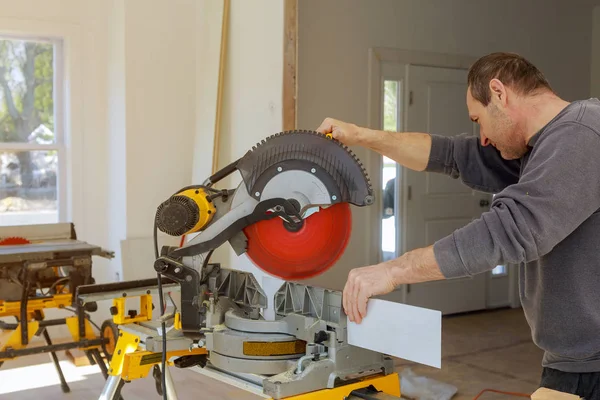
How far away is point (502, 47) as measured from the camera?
6176mm

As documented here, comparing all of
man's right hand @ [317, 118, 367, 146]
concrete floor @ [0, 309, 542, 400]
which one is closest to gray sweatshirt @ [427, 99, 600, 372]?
man's right hand @ [317, 118, 367, 146]

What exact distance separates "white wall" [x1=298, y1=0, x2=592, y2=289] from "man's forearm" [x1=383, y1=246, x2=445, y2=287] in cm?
344

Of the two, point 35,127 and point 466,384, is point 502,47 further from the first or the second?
point 35,127

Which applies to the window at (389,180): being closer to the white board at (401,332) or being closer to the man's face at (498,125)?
the man's face at (498,125)

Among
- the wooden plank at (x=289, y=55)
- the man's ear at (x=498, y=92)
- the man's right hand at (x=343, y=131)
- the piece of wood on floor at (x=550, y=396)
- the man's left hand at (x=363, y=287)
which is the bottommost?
the piece of wood on floor at (x=550, y=396)

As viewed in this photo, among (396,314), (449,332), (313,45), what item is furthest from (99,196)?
(396,314)

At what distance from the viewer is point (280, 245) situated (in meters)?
1.69

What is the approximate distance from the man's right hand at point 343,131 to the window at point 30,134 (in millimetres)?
3889

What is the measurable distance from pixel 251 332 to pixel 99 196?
414cm

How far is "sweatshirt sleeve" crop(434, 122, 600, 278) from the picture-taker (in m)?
1.45

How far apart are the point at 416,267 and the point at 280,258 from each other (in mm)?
346

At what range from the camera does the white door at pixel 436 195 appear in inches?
224

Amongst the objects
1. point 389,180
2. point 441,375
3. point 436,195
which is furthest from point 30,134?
point 441,375

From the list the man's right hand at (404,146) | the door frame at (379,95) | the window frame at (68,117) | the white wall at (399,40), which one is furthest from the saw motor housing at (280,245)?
the window frame at (68,117)
